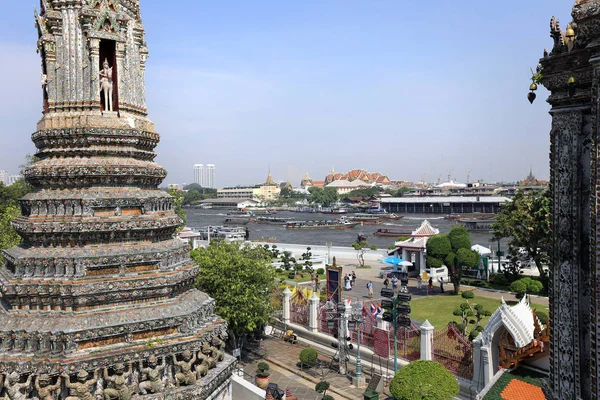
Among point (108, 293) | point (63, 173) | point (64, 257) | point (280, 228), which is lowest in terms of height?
point (280, 228)

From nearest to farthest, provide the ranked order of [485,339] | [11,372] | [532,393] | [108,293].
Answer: [11,372] → [108,293] → [532,393] → [485,339]

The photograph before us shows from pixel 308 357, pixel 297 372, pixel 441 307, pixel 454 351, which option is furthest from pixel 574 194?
pixel 441 307

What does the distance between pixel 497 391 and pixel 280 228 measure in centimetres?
9178

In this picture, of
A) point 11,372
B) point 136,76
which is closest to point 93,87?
point 136,76

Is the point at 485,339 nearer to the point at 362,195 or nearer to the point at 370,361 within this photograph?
the point at 370,361

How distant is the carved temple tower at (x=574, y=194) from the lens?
17.4 feet

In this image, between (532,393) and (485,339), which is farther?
(485,339)

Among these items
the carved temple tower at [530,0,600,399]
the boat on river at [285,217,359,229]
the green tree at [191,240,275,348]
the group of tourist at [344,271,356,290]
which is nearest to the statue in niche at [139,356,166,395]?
the carved temple tower at [530,0,600,399]

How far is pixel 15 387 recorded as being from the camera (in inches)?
330

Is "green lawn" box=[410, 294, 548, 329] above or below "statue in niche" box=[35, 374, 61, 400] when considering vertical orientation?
below

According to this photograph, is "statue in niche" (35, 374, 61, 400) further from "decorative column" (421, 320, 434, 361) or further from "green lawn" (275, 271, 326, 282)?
"green lawn" (275, 271, 326, 282)

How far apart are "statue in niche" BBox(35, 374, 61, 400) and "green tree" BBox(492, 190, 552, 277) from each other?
2412cm

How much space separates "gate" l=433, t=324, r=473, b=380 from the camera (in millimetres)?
14953

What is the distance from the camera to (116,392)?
8562 mm
